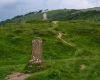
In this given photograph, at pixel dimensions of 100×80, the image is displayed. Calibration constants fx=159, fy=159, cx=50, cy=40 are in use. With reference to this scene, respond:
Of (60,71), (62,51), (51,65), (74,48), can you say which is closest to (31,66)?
(51,65)

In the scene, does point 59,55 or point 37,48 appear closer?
point 37,48

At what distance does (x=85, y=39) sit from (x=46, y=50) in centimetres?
1079

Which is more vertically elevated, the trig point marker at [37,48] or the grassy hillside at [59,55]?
the trig point marker at [37,48]

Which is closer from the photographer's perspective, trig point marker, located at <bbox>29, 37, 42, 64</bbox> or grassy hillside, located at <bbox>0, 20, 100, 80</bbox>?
grassy hillside, located at <bbox>0, 20, 100, 80</bbox>

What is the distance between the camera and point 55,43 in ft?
90.3

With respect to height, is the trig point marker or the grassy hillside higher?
the trig point marker

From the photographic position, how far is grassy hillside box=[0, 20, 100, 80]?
1058 cm

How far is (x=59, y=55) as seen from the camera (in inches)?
918

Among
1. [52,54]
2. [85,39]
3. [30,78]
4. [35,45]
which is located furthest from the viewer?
[85,39]

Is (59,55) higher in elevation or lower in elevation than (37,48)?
lower

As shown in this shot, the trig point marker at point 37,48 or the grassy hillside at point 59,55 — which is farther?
the trig point marker at point 37,48

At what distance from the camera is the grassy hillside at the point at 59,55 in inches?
416

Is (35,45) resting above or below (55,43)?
above

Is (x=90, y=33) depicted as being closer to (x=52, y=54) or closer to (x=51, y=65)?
(x=52, y=54)
